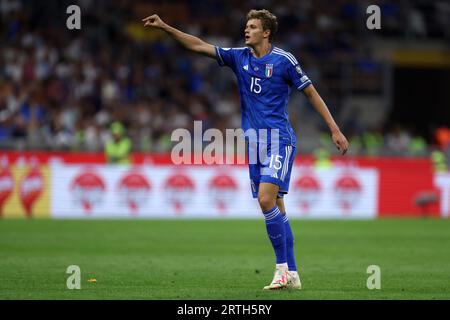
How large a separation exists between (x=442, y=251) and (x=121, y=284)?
686 cm

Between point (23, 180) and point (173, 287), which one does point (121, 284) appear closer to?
point (173, 287)

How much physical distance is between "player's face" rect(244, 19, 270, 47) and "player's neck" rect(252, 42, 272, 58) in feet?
0.20

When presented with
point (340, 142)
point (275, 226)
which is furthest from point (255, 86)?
point (275, 226)

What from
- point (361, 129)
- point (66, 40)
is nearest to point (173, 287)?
point (66, 40)

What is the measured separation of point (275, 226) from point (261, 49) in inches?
73.9

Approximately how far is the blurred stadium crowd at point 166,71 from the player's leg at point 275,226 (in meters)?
14.0

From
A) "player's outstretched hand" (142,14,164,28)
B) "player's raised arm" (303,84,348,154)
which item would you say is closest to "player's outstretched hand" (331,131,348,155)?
"player's raised arm" (303,84,348,154)

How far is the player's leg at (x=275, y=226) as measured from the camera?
379 inches

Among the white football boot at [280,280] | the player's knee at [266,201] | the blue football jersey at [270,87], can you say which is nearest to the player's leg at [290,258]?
the white football boot at [280,280]

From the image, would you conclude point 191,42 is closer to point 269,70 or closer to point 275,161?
point 269,70

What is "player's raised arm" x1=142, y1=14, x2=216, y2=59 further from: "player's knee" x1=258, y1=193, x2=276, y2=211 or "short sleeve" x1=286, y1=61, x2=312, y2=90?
"player's knee" x1=258, y1=193, x2=276, y2=211

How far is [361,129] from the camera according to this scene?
2998 cm

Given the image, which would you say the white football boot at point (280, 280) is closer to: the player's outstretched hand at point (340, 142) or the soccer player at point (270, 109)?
the soccer player at point (270, 109)

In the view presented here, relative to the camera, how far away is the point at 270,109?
32.1 feet
